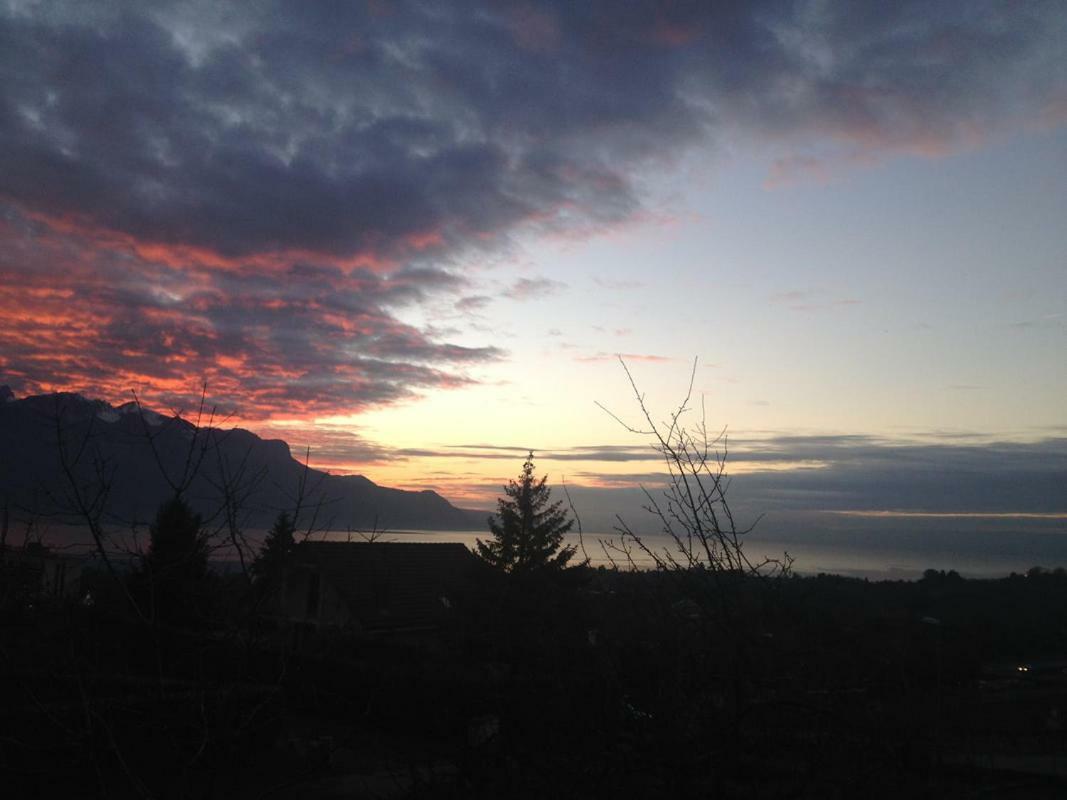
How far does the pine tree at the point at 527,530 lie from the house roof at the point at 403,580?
1300 mm

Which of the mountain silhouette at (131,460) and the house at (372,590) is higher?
the mountain silhouette at (131,460)

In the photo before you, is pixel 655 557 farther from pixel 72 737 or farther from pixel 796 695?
pixel 72 737

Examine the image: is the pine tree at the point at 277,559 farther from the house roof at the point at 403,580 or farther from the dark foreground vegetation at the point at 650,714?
the house roof at the point at 403,580

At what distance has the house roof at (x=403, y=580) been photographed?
23922 mm

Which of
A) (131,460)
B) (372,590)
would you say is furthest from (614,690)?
(372,590)

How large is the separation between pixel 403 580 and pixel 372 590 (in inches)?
81.2

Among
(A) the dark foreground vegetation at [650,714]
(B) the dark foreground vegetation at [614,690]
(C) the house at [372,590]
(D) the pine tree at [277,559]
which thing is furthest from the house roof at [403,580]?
(D) the pine tree at [277,559]

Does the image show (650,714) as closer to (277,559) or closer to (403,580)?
(277,559)

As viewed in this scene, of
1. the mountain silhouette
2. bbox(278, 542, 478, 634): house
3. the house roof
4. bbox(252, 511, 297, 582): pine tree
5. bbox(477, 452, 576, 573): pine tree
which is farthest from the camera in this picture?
bbox(477, 452, 576, 573): pine tree

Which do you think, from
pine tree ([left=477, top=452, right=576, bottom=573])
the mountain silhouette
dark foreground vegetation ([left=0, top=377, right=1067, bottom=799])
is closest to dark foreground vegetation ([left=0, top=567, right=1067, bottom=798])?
dark foreground vegetation ([left=0, top=377, right=1067, bottom=799])

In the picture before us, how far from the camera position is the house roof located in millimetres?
23922

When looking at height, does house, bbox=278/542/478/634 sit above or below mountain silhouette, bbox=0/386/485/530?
below

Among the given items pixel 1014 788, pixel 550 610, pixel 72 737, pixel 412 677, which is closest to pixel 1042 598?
pixel 550 610

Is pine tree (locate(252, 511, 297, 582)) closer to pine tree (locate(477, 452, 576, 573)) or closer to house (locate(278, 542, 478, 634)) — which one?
house (locate(278, 542, 478, 634))
